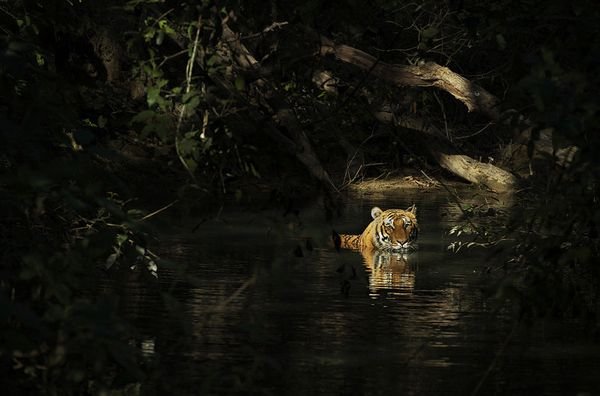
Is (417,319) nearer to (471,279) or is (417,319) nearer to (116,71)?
(471,279)

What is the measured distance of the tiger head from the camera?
65.4 feet

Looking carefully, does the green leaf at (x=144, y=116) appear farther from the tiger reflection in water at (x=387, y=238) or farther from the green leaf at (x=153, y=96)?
the tiger reflection in water at (x=387, y=238)

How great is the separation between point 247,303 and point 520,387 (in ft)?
14.0

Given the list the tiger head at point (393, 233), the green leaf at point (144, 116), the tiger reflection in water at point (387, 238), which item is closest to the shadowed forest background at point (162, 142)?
the green leaf at point (144, 116)

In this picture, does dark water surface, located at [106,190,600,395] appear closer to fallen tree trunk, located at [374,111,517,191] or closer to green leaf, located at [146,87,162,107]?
green leaf, located at [146,87,162,107]

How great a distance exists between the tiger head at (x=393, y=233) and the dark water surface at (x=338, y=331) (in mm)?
1267

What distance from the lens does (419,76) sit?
17.6 m

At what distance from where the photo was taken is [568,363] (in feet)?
35.7

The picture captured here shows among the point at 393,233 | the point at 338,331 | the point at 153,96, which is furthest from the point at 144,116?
the point at 393,233

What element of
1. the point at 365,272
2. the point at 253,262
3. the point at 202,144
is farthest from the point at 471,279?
the point at 202,144

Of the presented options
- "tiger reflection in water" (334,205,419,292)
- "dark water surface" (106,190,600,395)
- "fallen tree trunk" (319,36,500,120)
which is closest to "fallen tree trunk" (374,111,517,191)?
"tiger reflection in water" (334,205,419,292)

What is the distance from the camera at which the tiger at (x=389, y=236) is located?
19938mm

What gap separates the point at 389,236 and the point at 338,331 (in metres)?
7.77

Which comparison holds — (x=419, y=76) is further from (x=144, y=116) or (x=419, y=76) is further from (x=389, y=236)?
(x=144, y=116)
